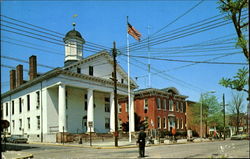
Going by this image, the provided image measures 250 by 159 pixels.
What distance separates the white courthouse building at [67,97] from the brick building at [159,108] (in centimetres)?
656

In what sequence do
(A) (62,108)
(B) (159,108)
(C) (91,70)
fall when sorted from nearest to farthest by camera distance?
1. (A) (62,108)
2. (C) (91,70)
3. (B) (159,108)

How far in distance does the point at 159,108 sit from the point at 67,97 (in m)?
20.6

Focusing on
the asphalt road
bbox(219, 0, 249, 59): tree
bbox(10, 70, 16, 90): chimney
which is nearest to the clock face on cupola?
bbox(10, 70, 16, 90): chimney

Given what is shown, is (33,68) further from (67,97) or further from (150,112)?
(150,112)

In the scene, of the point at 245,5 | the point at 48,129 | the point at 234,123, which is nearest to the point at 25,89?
the point at 48,129

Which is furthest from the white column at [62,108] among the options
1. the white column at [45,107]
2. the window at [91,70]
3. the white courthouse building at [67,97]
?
the window at [91,70]

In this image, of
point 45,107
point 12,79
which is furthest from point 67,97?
point 12,79

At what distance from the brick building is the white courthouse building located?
6.56 meters

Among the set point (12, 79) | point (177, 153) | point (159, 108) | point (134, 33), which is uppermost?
point (134, 33)

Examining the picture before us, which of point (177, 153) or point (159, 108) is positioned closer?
point (177, 153)

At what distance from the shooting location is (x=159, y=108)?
61.4 m

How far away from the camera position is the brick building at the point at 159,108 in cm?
6031

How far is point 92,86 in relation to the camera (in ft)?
158

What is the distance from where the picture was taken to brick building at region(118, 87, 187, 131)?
60.3 m
